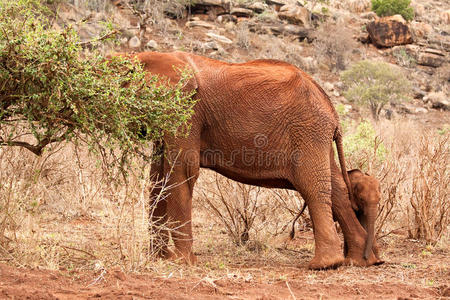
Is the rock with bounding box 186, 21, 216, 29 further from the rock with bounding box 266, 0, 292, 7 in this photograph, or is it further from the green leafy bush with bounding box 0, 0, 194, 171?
the green leafy bush with bounding box 0, 0, 194, 171

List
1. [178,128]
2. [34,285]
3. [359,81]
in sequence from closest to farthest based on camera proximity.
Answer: [34,285], [178,128], [359,81]

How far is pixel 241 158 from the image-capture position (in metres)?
6.86

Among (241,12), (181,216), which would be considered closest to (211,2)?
(241,12)

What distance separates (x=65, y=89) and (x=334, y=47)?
32.1 m

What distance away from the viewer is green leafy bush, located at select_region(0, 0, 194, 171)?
520cm

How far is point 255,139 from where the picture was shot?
22.4ft

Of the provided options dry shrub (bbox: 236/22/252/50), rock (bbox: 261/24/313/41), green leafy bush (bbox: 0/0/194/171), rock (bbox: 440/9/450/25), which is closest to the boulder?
rock (bbox: 261/24/313/41)

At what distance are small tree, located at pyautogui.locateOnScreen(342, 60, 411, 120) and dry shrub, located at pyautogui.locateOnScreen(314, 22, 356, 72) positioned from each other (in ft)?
11.0

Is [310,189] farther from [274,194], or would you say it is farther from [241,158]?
[274,194]

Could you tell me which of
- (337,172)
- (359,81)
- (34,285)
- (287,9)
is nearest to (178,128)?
(337,172)

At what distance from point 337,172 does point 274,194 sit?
6.75ft

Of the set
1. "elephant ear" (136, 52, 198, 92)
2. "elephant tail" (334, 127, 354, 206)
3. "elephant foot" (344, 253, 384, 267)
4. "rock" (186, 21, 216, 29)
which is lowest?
"elephant foot" (344, 253, 384, 267)

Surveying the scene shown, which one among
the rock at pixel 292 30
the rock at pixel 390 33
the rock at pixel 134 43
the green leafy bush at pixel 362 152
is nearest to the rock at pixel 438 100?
the rock at pixel 390 33

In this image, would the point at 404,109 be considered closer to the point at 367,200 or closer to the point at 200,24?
the point at 200,24
